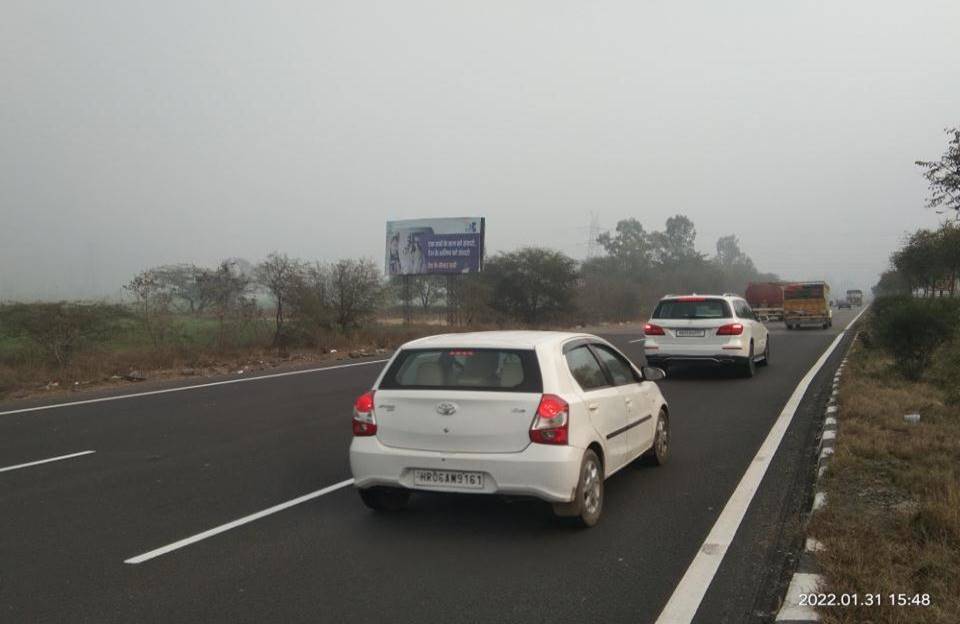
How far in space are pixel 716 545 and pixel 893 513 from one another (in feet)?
4.46

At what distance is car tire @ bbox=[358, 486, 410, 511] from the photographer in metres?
5.99

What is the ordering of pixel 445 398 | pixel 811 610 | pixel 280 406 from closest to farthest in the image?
1. pixel 811 610
2. pixel 445 398
3. pixel 280 406

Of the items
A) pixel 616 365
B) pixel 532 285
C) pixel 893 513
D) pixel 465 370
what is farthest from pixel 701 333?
pixel 532 285

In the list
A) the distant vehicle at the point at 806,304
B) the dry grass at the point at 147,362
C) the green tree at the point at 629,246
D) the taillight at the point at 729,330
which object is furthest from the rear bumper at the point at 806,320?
the green tree at the point at 629,246

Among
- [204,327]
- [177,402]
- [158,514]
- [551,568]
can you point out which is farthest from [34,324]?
[551,568]

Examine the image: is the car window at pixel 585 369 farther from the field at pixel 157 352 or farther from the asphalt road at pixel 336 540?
the field at pixel 157 352

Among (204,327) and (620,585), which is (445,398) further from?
(204,327)

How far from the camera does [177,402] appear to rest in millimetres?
13172

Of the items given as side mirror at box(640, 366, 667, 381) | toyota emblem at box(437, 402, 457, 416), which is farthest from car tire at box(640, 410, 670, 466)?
toyota emblem at box(437, 402, 457, 416)

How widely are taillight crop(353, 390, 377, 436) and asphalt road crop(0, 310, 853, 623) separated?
2.31 feet

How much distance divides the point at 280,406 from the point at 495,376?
25.0 ft

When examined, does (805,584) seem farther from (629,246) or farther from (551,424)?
(629,246)

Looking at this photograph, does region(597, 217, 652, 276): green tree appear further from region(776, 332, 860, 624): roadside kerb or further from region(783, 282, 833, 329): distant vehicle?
region(776, 332, 860, 624): roadside kerb

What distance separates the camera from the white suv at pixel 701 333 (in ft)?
48.5
